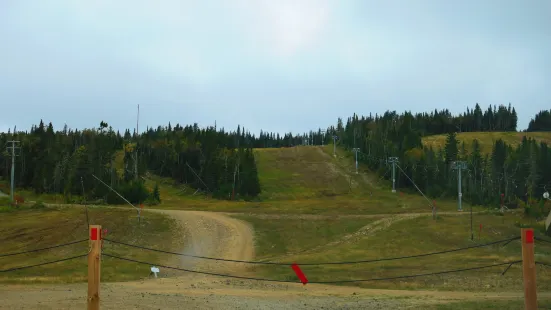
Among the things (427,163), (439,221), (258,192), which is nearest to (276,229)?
(439,221)

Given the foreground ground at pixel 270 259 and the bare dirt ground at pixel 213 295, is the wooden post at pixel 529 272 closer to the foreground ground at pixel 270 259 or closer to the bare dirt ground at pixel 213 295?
the foreground ground at pixel 270 259

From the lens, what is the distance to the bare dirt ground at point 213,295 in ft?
59.8

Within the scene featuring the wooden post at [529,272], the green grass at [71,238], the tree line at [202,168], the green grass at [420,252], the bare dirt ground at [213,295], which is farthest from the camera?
the tree line at [202,168]

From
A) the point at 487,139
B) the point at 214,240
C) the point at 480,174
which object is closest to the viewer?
the point at 214,240

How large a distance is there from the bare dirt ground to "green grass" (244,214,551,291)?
267 centimetres

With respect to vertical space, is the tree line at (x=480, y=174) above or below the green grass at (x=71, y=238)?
above

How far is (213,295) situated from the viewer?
21844mm

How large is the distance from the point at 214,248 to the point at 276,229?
26.0ft

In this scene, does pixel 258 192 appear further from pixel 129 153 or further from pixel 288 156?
pixel 288 156

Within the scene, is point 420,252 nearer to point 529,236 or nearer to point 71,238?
point 529,236

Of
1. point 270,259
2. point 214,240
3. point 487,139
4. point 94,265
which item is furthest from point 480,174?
point 94,265

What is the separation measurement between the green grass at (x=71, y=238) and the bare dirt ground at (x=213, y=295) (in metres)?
2.96

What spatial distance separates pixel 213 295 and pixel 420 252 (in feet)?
65.9

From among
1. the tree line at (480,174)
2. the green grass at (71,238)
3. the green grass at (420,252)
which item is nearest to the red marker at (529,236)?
the green grass at (420,252)
